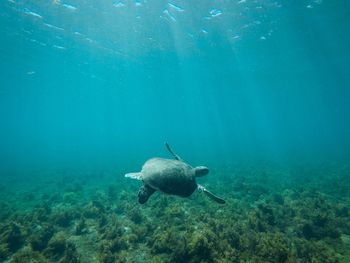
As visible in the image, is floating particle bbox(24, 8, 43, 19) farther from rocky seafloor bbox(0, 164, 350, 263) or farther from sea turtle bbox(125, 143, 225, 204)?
sea turtle bbox(125, 143, 225, 204)

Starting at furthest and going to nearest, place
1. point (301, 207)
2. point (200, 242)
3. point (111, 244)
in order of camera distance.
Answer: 1. point (301, 207)
2. point (111, 244)
3. point (200, 242)

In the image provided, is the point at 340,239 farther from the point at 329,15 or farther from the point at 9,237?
the point at 329,15

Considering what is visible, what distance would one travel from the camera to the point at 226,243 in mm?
7172

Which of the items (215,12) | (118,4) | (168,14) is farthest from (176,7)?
(118,4)

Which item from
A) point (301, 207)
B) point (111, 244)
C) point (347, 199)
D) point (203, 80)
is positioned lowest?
point (347, 199)

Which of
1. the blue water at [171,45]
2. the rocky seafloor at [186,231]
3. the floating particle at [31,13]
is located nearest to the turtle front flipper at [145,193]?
the rocky seafloor at [186,231]

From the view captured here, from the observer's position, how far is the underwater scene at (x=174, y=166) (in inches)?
294

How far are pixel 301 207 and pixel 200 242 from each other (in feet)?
23.3

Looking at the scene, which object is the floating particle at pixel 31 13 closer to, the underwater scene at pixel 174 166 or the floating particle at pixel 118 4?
the underwater scene at pixel 174 166

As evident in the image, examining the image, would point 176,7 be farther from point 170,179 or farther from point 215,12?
point 170,179

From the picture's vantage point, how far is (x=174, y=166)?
668cm

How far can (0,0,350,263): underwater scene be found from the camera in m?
7.46

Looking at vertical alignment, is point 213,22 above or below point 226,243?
above

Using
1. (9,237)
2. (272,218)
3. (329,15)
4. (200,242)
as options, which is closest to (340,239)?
(272,218)
